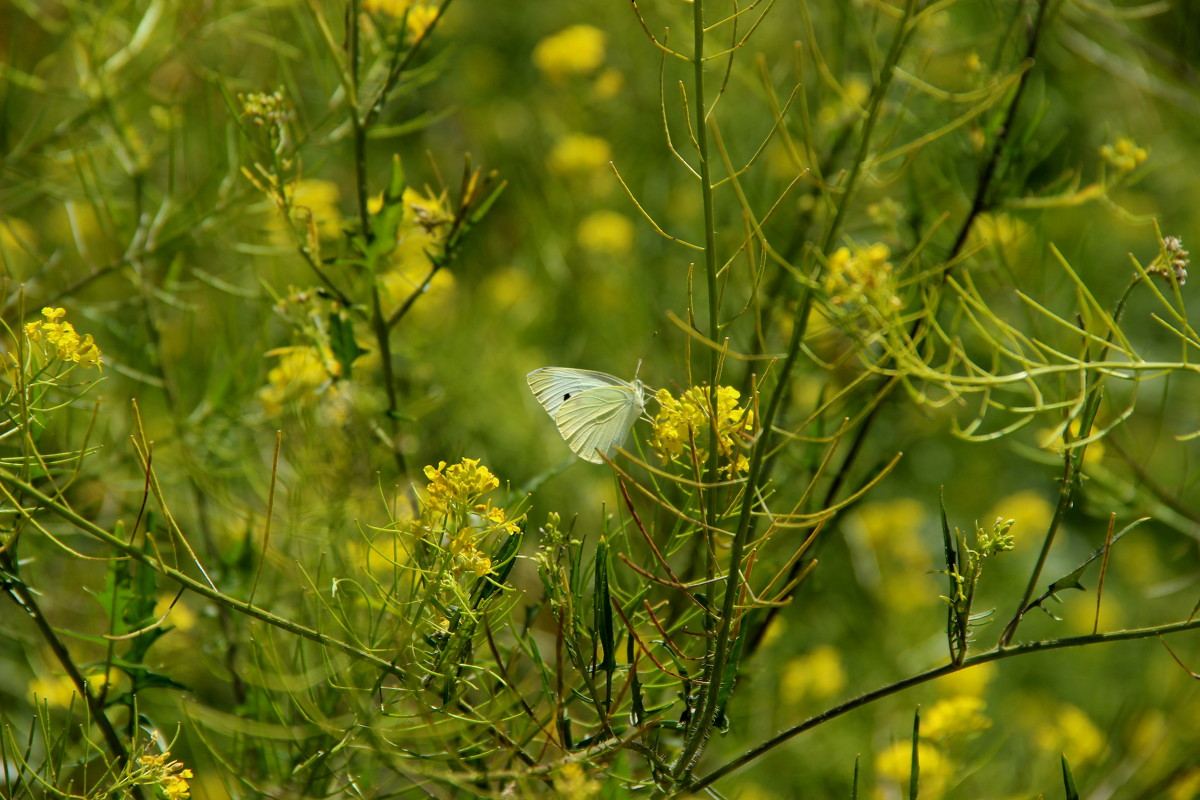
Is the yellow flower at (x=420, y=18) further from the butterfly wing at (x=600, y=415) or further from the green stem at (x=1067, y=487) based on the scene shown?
the green stem at (x=1067, y=487)

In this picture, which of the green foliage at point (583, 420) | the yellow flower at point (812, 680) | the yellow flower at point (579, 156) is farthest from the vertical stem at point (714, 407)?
the yellow flower at point (579, 156)

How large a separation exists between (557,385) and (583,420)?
2.3 inches

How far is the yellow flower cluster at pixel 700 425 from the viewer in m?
0.58

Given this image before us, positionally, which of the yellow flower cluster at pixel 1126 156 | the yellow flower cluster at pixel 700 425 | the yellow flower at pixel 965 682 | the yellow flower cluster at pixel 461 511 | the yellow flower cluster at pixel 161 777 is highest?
the yellow flower cluster at pixel 1126 156

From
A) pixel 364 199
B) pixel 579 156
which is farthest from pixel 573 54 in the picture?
pixel 364 199

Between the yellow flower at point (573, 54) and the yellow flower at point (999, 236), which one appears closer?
the yellow flower at point (999, 236)

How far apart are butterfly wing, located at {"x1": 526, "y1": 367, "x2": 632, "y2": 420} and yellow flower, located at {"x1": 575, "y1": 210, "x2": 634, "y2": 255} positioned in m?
0.71

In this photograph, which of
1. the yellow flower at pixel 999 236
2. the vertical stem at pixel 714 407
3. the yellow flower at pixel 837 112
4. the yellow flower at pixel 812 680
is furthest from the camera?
the yellow flower at pixel 812 680

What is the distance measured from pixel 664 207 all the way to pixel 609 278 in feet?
0.49

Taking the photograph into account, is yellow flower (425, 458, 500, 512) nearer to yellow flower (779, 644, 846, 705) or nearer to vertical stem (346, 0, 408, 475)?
vertical stem (346, 0, 408, 475)

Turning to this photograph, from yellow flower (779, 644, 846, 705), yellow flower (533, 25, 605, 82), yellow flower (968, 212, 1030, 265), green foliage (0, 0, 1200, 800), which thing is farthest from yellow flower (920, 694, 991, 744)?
yellow flower (533, 25, 605, 82)

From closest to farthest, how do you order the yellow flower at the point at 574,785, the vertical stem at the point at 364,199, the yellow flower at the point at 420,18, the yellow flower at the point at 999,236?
the yellow flower at the point at 574,785
the vertical stem at the point at 364,199
the yellow flower at the point at 420,18
the yellow flower at the point at 999,236

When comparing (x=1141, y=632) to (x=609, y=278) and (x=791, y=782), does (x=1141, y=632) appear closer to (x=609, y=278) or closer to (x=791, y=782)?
(x=791, y=782)

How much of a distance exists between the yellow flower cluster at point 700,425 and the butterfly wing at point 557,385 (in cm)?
23
